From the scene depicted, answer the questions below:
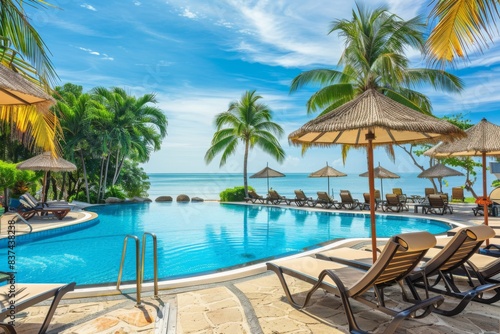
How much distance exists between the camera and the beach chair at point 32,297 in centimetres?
266

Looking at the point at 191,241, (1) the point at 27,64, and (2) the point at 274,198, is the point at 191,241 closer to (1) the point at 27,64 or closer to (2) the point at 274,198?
(1) the point at 27,64

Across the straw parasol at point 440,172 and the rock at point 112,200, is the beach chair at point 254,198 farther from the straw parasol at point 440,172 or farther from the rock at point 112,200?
the straw parasol at point 440,172

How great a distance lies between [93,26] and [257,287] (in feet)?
40.9

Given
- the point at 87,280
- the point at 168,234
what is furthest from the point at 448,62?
the point at 168,234

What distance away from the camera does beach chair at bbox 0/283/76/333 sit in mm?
2662

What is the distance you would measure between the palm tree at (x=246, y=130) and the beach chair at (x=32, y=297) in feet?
58.1

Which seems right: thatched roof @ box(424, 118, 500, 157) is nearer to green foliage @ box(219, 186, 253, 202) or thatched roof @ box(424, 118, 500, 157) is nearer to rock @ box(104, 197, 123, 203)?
green foliage @ box(219, 186, 253, 202)

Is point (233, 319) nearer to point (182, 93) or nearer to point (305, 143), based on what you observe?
point (305, 143)

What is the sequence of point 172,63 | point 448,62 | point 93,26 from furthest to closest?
point 172,63 < point 93,26 < point 448,62

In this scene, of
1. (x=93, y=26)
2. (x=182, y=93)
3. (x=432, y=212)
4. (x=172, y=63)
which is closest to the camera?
(x=93, y=26)

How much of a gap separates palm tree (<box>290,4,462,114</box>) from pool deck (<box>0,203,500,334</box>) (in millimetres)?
11217

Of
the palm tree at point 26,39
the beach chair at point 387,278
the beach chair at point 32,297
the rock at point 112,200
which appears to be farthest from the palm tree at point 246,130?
the beach chair at point 32,297

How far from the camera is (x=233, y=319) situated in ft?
10.7

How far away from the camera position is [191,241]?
9.07m
